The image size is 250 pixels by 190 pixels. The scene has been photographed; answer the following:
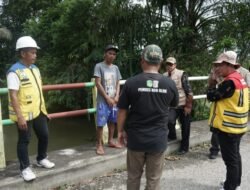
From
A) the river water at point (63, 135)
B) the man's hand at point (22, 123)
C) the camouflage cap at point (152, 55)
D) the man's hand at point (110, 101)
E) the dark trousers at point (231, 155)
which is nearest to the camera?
the camouflage cap at point (152, 55)

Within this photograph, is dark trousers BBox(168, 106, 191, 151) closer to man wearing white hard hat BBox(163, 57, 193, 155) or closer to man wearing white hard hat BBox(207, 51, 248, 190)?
man wearing white hard hat BBox(163, 57, 193, 155)

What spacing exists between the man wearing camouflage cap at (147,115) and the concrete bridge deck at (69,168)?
125cm

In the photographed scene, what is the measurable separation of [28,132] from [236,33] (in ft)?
28.8

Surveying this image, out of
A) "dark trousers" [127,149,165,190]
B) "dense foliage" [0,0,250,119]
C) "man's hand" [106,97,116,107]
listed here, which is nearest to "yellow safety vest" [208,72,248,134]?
"dark trousers" [127,149,165,190]

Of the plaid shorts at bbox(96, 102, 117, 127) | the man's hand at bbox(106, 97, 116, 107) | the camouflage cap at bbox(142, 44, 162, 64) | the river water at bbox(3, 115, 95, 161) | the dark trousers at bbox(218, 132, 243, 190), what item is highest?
the camouflage cap at bbox(142, 44, 162, 64)

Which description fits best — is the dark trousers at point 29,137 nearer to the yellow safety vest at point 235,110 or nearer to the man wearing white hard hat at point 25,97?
the man wearing white hard hat at point 25,97

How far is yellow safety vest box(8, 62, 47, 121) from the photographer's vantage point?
12.6ft

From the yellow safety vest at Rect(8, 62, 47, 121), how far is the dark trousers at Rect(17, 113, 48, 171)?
0.41ft

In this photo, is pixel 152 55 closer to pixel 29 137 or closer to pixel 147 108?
pixel 147 108

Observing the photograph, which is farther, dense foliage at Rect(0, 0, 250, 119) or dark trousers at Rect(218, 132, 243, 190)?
Answer: dense foliage at Rect(0, 0, 250, 119)

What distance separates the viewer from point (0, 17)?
38812 millimetres

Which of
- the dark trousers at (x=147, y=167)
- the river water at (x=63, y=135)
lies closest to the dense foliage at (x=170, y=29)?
the river water at (x=63, y=135)

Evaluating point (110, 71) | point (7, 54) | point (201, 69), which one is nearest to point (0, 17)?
point (7, 54)

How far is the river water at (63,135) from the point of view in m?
12.4
